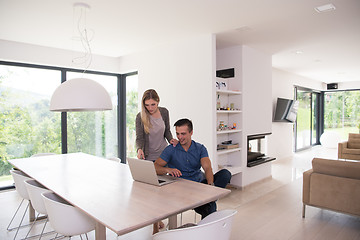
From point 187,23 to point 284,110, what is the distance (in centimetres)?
457

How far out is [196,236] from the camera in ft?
4.55

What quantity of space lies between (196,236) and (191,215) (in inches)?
82.9

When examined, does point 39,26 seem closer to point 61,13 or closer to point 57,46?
point 61,13

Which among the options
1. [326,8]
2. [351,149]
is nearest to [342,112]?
[351,149]

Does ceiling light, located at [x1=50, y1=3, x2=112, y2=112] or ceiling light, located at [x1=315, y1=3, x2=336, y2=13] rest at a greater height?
ceiling light, located at [x1=315, y1=3, x2=336, y2=13]

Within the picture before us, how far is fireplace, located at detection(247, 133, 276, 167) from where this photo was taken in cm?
483

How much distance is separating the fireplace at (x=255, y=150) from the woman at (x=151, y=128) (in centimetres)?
236

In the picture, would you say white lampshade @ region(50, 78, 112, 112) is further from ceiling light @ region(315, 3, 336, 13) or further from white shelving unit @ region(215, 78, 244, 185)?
ceiling light @ region(315, 3, 336, 13)

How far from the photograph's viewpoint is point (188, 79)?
14.2 feet

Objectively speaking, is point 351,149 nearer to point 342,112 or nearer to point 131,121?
point 342,112

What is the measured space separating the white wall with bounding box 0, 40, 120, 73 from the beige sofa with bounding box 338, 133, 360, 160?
253 inches

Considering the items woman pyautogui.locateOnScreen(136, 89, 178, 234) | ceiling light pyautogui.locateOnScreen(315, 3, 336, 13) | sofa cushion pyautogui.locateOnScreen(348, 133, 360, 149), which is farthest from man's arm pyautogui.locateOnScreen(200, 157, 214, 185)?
sofa cushion pyautogui.locateOnScreen(348, 133, 360, 149)

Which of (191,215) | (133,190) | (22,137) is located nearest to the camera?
(133,190)

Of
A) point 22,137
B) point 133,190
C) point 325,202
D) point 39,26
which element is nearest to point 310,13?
point 325,202
